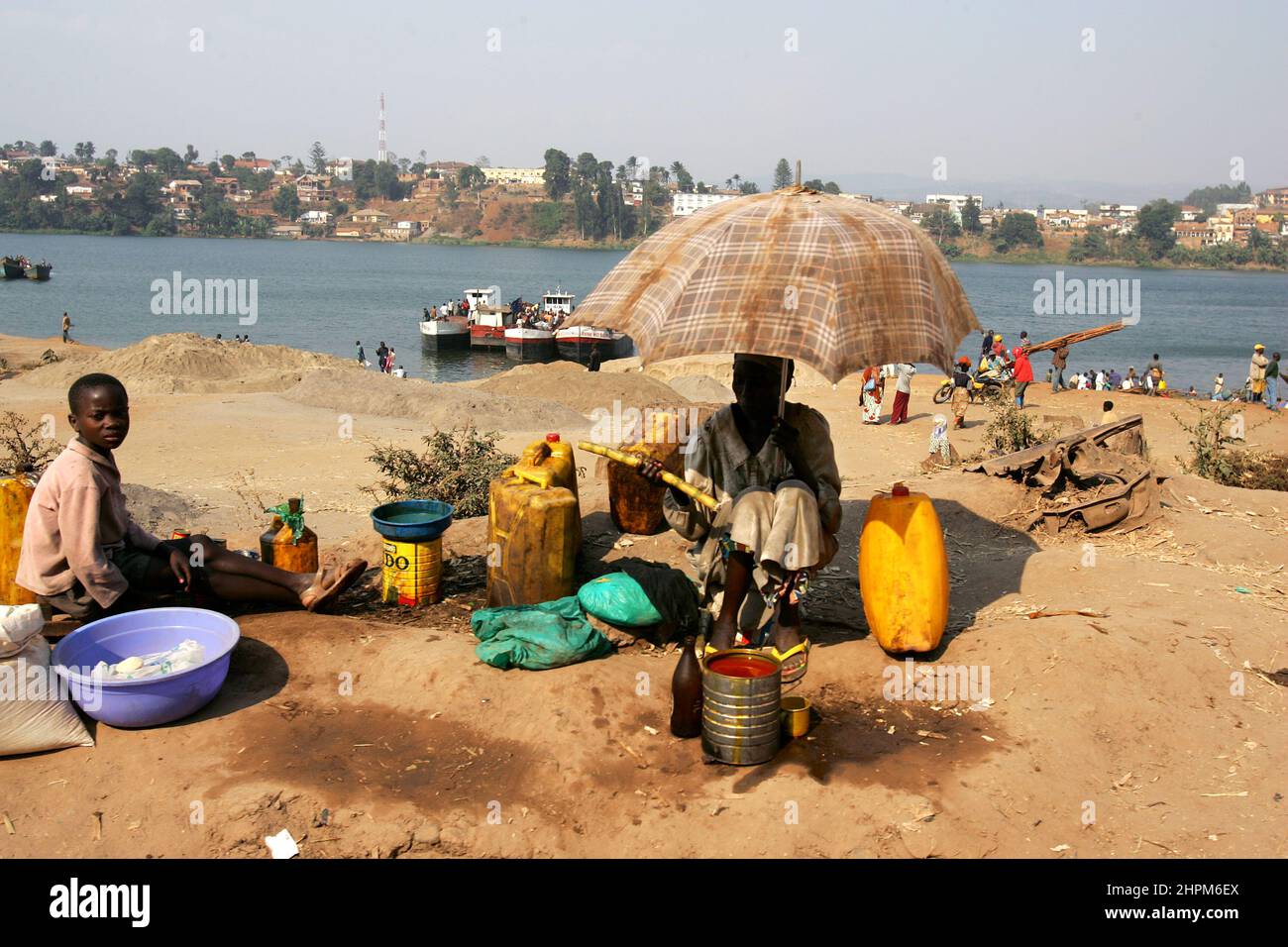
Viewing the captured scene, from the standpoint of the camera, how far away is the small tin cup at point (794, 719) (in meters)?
4.42

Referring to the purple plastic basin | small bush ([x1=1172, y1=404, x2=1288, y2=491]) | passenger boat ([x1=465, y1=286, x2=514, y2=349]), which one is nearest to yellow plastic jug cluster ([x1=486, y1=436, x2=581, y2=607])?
the purple plastic basin

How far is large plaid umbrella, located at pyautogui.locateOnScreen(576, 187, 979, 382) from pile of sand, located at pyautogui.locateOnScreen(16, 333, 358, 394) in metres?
19.4

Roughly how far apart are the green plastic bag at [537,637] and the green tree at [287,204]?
522ft

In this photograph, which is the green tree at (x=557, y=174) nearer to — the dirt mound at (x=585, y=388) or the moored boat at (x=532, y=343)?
the moored boat at (x=532, y=343)

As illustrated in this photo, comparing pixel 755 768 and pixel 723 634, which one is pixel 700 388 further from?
pixel 755 768

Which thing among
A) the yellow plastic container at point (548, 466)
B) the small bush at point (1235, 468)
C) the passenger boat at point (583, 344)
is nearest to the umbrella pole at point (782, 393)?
the yellow plastic container at point (548, 466)

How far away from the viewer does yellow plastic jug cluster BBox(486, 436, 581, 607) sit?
5.84 metres

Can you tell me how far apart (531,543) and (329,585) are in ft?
3.80

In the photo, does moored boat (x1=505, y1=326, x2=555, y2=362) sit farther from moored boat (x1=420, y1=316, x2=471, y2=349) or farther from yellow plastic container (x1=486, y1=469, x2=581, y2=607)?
yellow plastic container (x1=486, y1=469, x2=581, y2=607)

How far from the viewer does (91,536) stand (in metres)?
4.86

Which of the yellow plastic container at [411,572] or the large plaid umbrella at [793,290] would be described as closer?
the large plaid umbrella at [793,290]

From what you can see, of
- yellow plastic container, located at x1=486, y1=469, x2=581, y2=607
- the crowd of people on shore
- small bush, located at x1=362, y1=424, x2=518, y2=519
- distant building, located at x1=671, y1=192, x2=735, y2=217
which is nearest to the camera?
distant building, located at x1=671, y1=192, x2=735, y2=217

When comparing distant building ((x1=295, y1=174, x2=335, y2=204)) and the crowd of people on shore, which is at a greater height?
distant building ((x1=295, y1=174, x2=335, y2=204))
